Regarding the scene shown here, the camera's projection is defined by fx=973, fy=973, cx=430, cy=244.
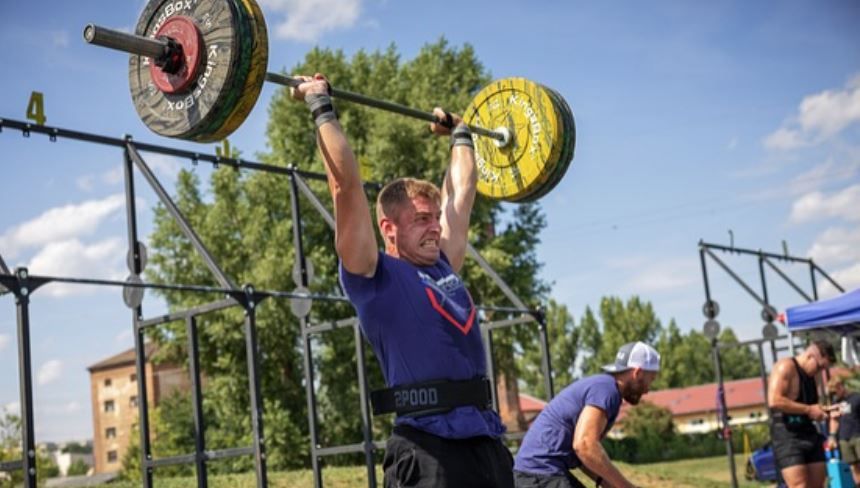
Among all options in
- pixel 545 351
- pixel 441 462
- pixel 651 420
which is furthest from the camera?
pixel 651 420

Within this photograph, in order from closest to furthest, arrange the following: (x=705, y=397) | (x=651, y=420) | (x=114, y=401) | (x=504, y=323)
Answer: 1. (x=504, y=323)
2. (x=651, y=420)
3. (x=705, y=397)
4. (x=114, y=401)

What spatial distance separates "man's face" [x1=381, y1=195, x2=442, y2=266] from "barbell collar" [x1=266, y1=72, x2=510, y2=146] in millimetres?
579

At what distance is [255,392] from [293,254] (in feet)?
46.7

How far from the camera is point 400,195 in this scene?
8.79 feet

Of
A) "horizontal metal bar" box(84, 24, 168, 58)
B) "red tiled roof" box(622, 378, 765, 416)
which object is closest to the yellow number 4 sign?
"horizontal metal bar" box(84, 24, 168, 58)

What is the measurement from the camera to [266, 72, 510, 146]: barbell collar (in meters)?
3.25

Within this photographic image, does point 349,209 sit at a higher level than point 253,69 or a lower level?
lower

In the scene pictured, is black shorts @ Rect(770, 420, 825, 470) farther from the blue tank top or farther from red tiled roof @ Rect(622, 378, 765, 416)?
red tiled roof @ Rect(622, 378, 765, 416)

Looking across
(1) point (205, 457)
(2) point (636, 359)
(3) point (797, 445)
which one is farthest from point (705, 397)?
(2) point (636, 359)

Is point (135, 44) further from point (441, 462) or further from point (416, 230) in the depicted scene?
point (441, 462)

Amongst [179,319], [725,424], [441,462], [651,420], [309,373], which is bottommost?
[651,420]

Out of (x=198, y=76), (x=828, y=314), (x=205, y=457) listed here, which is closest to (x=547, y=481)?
(x=198, y=76)

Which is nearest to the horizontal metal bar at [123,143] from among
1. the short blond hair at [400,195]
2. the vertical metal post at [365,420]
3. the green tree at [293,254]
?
the vertical metal post at [365,420]

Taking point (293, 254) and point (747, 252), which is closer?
point (747, 252)
